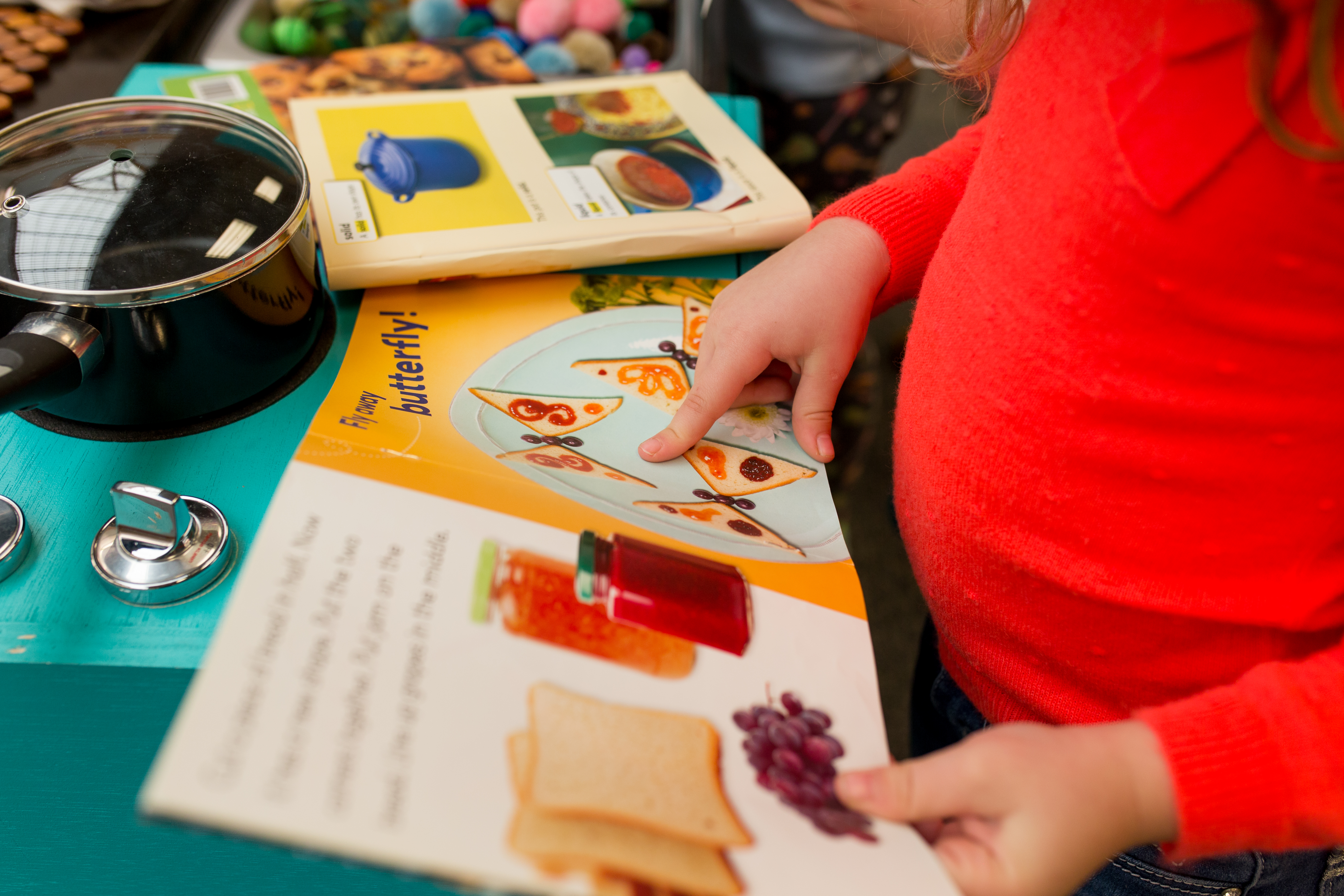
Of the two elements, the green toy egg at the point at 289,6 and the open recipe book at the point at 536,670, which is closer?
the open recipe book at the point at 536,670

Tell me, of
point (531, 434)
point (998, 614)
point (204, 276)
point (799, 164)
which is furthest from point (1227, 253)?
point (799, 164)

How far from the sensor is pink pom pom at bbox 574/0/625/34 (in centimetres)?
116

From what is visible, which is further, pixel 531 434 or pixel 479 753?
pixel 531 434

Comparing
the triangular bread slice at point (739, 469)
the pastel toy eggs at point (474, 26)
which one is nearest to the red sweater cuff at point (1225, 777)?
the triangular bread slice at point (739, 469)

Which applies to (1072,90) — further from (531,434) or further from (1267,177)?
(531,434)

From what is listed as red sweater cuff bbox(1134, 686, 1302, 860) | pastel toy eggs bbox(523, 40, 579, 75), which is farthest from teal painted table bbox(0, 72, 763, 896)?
pastel toy eggs bbox(523, 40, 579, 75)

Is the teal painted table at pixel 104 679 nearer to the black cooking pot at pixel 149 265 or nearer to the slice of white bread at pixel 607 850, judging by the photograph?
the black cooking pot at pixel 149 265

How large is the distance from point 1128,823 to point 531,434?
354mm

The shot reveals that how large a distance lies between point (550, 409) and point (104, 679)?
268 mm

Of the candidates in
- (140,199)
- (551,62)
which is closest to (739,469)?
(140,199)

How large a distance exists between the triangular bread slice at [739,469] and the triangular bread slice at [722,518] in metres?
0.02

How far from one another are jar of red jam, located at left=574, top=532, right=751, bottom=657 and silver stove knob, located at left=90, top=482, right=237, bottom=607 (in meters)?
0.20

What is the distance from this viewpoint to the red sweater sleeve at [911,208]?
0.59m

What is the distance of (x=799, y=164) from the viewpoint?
1297 mm
